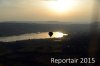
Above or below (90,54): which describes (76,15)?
above

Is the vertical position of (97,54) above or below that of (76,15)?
below

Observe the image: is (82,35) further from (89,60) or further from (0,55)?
(0,55)

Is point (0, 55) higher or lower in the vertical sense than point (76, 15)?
lower

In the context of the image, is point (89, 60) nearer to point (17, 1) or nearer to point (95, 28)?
point (95, 28)

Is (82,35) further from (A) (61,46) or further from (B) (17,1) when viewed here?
(B) (17,1)

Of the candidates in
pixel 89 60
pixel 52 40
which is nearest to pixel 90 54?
pixel 89 60

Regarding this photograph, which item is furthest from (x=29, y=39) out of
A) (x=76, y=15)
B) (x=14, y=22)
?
(x=76, y=15)
